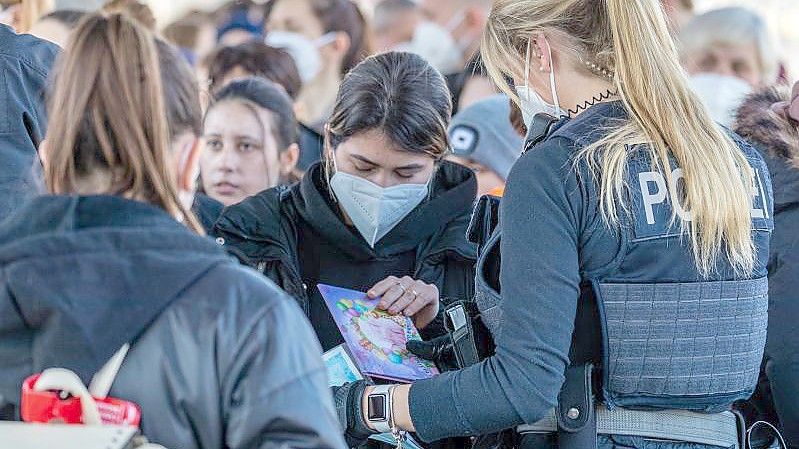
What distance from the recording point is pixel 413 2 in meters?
8.76

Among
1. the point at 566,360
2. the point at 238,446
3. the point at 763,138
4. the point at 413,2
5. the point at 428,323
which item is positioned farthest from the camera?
the point at 413,2

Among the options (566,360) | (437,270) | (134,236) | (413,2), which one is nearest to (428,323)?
(437,270)

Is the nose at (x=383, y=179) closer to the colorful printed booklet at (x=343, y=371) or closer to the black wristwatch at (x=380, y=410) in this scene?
the colorful printed booklet at (x=343, y=371)

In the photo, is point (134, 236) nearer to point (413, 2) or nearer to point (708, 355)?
point (708, 355)

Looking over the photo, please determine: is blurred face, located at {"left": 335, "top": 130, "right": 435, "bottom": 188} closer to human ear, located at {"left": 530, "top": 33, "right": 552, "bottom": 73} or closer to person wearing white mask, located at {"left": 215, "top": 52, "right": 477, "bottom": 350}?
person wearing white mask, located at {"left": 215, "top": 52, "right": 477, "bottom": 350}

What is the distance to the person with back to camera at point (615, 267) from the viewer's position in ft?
8.40

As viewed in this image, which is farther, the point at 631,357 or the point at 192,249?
the point at 631,357

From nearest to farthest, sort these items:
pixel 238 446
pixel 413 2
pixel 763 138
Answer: pixel 238 446
pixel 763 138
pixel 413 2

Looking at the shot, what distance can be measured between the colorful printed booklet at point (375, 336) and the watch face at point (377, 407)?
142mm

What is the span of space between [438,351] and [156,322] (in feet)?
3.66

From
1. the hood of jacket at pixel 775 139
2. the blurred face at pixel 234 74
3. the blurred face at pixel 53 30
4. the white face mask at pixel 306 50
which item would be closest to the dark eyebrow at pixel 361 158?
the hood of jacket at pixel 775 139

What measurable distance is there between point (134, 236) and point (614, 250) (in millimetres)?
1006

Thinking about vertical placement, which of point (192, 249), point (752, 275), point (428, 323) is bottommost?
point (428, 323)

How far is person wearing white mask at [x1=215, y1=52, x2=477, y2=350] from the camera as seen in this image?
3.33m
